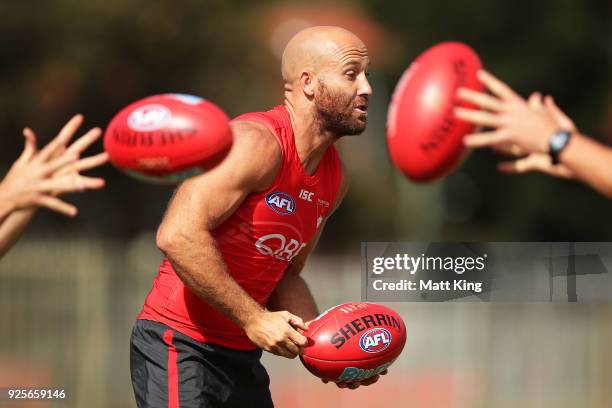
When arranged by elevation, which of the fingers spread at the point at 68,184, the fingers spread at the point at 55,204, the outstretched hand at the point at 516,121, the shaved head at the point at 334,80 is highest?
Answer: the shaved head at the point at 334,80

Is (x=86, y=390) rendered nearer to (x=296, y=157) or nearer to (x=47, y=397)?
(x=47, y=397)

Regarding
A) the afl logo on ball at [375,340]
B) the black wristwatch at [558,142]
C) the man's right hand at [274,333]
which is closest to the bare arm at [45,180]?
the man's right hand at [274,333]

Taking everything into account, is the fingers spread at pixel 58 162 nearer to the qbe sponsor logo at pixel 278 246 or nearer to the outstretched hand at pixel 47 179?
the outstretched hand at pixel 47 179

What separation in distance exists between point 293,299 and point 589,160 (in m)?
2.46

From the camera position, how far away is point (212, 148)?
15.3 ft

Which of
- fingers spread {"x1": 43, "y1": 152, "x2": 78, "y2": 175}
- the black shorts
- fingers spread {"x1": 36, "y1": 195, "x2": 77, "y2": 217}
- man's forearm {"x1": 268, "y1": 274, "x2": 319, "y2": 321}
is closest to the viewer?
fingers spread {"x1": 36, "y1": 195, "x2": 77, "y2": 217}

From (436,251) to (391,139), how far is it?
474cm

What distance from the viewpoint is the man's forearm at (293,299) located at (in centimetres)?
607

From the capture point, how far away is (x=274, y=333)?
5.20 m

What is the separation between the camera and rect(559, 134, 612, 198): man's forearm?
4.00 m

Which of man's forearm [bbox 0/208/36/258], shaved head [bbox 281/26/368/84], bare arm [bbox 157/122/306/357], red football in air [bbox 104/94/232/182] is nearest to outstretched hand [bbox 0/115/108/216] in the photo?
man's forearm [bbox 0/208/36/258]

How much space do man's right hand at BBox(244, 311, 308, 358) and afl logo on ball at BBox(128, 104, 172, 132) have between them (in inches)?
44.7

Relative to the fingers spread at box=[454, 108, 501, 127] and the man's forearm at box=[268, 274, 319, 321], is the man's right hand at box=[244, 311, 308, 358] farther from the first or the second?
the fingers spread at box=[454, 108, 501, 127]

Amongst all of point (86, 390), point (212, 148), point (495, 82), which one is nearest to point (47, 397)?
point (86, 390)
